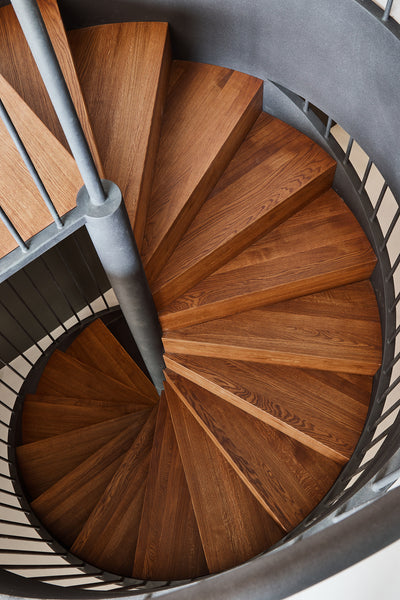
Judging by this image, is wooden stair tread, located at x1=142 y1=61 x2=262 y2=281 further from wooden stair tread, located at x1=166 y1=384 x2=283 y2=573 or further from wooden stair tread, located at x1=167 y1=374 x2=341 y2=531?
wooden stair tread, located at x1=166 y1=384 x2=283 y2=573

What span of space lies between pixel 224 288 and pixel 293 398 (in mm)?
666

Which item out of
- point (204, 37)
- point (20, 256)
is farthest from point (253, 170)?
point (20, 256)

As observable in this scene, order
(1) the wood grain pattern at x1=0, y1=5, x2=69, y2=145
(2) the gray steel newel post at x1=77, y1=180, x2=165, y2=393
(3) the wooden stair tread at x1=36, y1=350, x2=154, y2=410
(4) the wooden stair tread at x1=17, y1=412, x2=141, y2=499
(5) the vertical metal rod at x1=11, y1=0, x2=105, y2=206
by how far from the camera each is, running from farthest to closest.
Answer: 1. (3) the wooden stair tread at x1=36, y1=350, x2=154, y2=410
2. (4) the wooden stair tread at x1=17, y1=412, x2=141, y2=499
3. (1) the wood grain pattern at x1=0, y1=5, x2=69, y2=145
4. (2) the gray steel newel post at x1=77, y1=180, x2=165, y2=393
5. (5) the vertical metal rod at x1=11, y1=0, x2=105, y2=206

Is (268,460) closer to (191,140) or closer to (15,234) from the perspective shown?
(15,234)

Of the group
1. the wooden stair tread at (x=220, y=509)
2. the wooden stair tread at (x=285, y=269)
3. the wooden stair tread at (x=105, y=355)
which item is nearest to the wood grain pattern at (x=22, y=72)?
the wooden stair tread at (x=285, y=269)

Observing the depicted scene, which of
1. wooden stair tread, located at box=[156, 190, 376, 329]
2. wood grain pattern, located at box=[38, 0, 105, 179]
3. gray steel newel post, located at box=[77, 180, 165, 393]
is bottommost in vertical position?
gray steel newel post, located at box=[77, 180, 165, 393]

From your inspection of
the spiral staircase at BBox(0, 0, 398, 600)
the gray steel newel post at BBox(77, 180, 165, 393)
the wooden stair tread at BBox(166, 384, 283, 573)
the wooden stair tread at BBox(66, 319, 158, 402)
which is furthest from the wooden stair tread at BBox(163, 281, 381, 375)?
the wooden stair tread at BBox(66, 319, 158, 402)

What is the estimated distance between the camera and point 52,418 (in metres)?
3.34

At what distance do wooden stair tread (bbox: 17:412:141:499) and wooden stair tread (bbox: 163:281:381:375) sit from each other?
114cm

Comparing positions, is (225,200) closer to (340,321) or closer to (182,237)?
(182,237)

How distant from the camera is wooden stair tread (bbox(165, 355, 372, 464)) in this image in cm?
226

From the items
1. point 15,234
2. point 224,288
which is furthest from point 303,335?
point 15,234

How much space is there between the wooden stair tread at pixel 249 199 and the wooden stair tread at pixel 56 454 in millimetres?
1319

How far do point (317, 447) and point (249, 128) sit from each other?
70.5 inches
